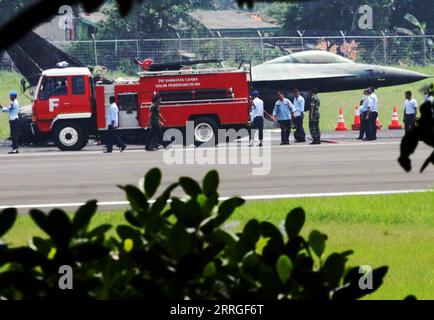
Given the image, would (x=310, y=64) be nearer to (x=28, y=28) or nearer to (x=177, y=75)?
(x=177, y=75)

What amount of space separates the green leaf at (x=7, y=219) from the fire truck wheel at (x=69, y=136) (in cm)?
2836

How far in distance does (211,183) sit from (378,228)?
11.4 meters

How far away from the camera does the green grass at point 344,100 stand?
1734 inches

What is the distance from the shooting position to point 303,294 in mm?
3443

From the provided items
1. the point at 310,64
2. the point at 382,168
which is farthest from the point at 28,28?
the point at 310,64

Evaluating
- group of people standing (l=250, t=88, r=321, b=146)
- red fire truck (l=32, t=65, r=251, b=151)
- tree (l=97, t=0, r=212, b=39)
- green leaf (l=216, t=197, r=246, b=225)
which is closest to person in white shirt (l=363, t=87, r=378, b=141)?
group of people standing (l=250, t=88, r=321, b=146)

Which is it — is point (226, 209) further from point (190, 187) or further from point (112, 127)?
point (112, 127)

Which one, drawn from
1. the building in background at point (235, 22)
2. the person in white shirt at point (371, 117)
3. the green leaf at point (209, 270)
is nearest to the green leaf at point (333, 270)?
the green leaf at point (209, 270)

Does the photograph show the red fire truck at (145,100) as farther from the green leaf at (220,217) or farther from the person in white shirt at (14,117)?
the green leaf at (220,217)

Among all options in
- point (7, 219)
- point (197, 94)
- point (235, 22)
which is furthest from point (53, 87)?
point (235, 22)

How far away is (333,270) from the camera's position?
3463 mm

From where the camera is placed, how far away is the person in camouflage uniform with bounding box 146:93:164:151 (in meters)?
29.9

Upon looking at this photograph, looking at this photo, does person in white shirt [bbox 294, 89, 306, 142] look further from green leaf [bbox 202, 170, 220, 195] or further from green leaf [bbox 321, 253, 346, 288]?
green leaf [bbox 321, 253, 346, 288]
